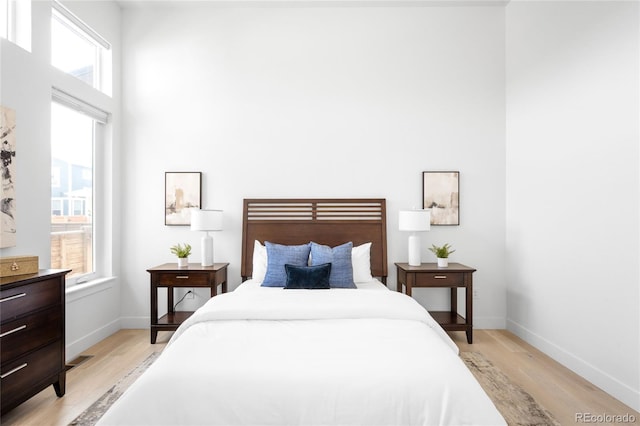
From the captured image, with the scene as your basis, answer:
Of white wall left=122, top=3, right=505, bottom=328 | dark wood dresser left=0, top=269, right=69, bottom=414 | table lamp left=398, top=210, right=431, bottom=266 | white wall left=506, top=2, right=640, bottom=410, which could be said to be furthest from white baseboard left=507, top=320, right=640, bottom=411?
dark wood dresser left=0, top=269, right=69, bottom=414

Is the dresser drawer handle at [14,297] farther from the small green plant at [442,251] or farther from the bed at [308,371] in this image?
the small green plant at [442,251]

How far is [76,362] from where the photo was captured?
129 inches

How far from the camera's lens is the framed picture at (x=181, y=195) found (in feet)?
13.8

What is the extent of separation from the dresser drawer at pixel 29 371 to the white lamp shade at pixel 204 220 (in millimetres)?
1533

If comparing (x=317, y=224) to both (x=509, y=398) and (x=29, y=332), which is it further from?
(x=29, y=332)

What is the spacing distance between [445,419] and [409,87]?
11.6ft

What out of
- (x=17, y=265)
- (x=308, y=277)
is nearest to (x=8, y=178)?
(x=17, y=265)

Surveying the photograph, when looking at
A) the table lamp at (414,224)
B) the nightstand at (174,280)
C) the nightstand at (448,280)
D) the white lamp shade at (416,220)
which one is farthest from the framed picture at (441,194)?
the nightstand at (174,280)

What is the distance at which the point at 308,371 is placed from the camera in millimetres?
1719

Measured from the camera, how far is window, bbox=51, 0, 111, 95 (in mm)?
3402

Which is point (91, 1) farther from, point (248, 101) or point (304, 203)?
point (304, 203)

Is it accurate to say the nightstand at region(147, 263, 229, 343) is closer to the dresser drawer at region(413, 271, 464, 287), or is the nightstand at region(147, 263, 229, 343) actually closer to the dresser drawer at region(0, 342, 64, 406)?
the dresser drawer at region(0, 342, 64, 406)

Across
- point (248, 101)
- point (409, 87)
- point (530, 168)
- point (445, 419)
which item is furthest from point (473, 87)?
point (445, 419)

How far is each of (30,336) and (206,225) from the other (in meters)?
1.73
